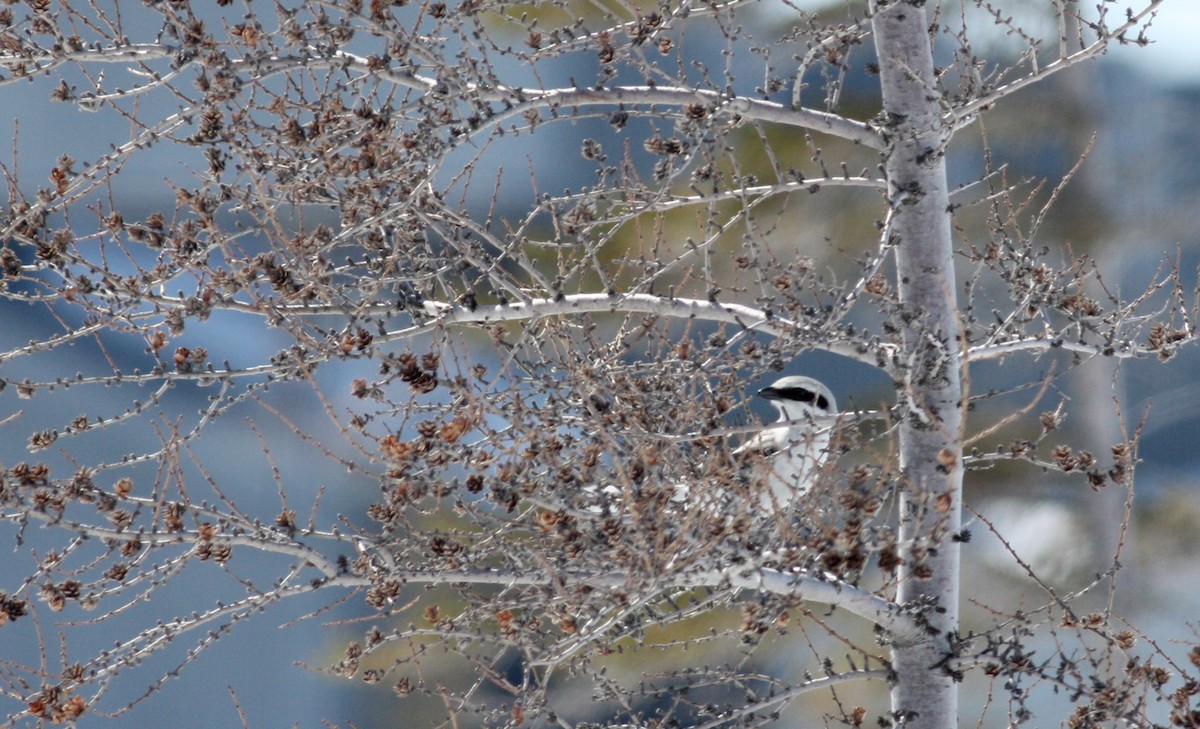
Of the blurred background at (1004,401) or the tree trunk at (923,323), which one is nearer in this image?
the tree trunk at (923,323)

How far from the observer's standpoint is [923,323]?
15.9 ft

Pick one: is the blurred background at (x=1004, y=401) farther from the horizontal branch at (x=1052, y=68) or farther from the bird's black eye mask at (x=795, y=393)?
the horizontal branch at (x=1052, y=68)

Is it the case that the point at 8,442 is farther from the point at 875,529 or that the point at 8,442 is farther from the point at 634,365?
the point at 875,529

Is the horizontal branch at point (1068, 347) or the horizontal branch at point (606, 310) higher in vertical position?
the horizontal branch at point (1068, 347)

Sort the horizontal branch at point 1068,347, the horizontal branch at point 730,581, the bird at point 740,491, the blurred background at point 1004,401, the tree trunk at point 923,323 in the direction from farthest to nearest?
1. the blurred background at point 1004,401
2. the horizontal branch at point 1068,347
3. the tree trunk at point 923,323
4. the horizontal branch at point 730,581
5. the bird at point 740,491

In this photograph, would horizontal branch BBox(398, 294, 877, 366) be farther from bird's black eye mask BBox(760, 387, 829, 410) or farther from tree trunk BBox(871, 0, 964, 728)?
bird's black eye mask BBox(760, 387, 829, 410)

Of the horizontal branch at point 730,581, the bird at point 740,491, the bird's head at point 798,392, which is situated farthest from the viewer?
the bird's head at point 798,392

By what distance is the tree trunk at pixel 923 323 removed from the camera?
4770 millimetres

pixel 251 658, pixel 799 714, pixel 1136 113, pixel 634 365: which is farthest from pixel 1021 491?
pixel 634 365

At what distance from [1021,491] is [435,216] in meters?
10.7

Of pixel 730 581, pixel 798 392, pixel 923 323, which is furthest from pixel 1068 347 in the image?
pixel 730 581

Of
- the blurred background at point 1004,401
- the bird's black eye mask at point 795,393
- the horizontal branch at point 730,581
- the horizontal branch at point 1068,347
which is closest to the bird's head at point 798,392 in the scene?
Result: the bird's black eye mask at point 795,393

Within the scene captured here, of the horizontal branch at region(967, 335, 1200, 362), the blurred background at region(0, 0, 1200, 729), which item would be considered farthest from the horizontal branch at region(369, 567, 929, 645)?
the blurred background at region(0, 0, 1200, 729)

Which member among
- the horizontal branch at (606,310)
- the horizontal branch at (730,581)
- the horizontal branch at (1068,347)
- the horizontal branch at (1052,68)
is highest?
the horizontal branch at (1052,68)
